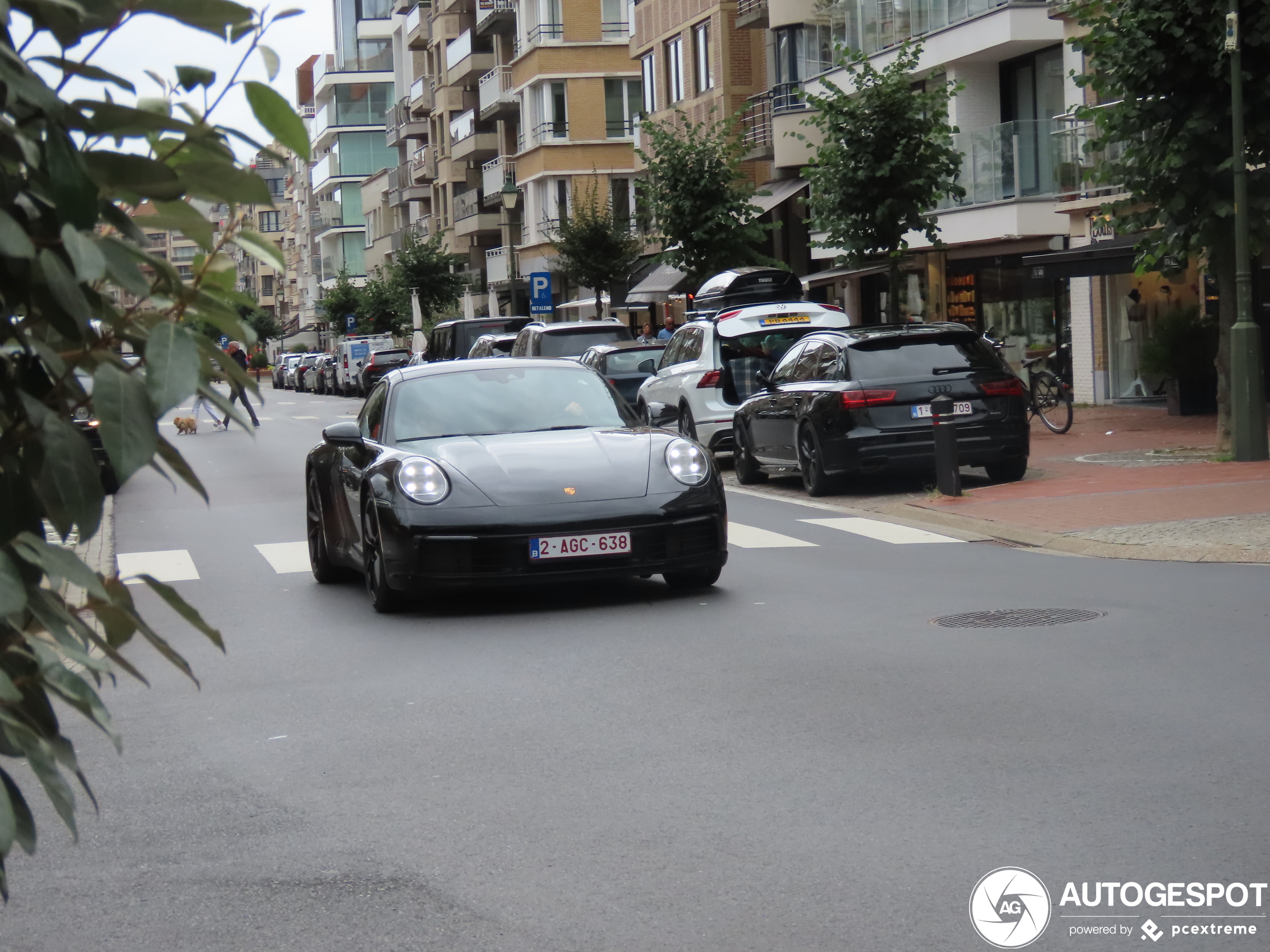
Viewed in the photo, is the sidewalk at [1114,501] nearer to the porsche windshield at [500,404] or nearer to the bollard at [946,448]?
the bollard at [946,448]

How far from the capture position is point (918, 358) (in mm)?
17906

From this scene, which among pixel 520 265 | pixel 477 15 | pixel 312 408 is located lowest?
pixel 312 408

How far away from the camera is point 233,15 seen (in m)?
2.03

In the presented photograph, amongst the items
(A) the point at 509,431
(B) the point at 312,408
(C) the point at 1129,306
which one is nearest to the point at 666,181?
(C) the point at 1129,306

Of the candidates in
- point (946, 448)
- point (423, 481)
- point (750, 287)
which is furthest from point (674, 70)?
point (423, 481)

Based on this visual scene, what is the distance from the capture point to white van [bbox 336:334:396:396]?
7044 cm

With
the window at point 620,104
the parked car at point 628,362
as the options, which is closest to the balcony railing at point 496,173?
the window at point 620,104

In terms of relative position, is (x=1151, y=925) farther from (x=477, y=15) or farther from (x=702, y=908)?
(x=477, y=15)

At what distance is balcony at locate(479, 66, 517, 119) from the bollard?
59287 millimetres

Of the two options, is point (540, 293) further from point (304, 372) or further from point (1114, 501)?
point (304, 372)

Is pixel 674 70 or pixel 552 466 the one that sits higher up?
pixel 674 70

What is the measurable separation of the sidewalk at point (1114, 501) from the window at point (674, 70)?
1329 inches

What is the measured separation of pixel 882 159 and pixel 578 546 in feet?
60.7

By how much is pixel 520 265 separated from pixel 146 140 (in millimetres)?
72656
